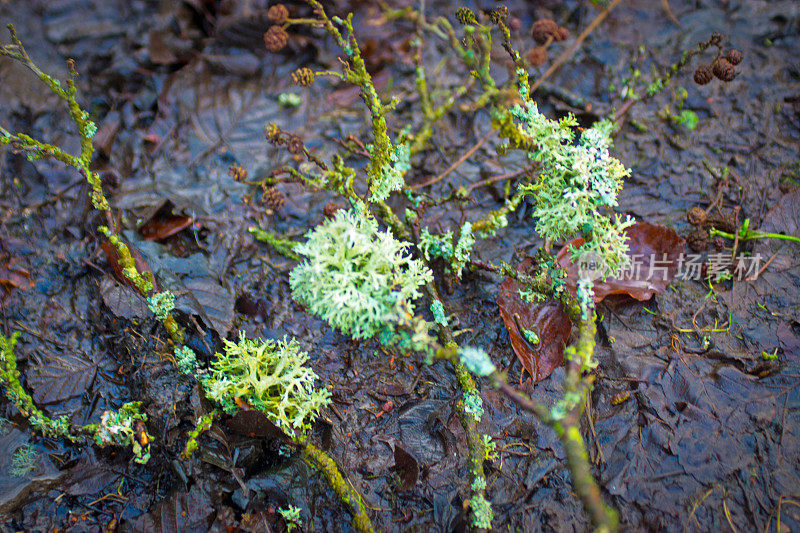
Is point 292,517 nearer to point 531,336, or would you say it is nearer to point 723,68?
point 531,336

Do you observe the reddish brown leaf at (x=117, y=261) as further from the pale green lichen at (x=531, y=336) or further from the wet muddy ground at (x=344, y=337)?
the pale green lichen at (x=531, y=336)

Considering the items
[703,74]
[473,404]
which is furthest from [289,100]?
[703,74]

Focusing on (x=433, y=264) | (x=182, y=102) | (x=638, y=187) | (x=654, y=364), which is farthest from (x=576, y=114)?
(x=182, y=102)

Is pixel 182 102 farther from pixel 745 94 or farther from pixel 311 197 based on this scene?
pixel 745 94

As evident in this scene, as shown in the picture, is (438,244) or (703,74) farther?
(703,74)

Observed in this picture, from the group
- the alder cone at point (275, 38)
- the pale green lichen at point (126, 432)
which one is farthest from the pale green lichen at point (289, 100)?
the pale green lichen at point (126, 432)

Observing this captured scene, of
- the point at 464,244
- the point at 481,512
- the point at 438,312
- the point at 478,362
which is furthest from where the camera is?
the point at 464,244

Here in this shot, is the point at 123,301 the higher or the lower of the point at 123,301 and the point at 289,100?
the lower
